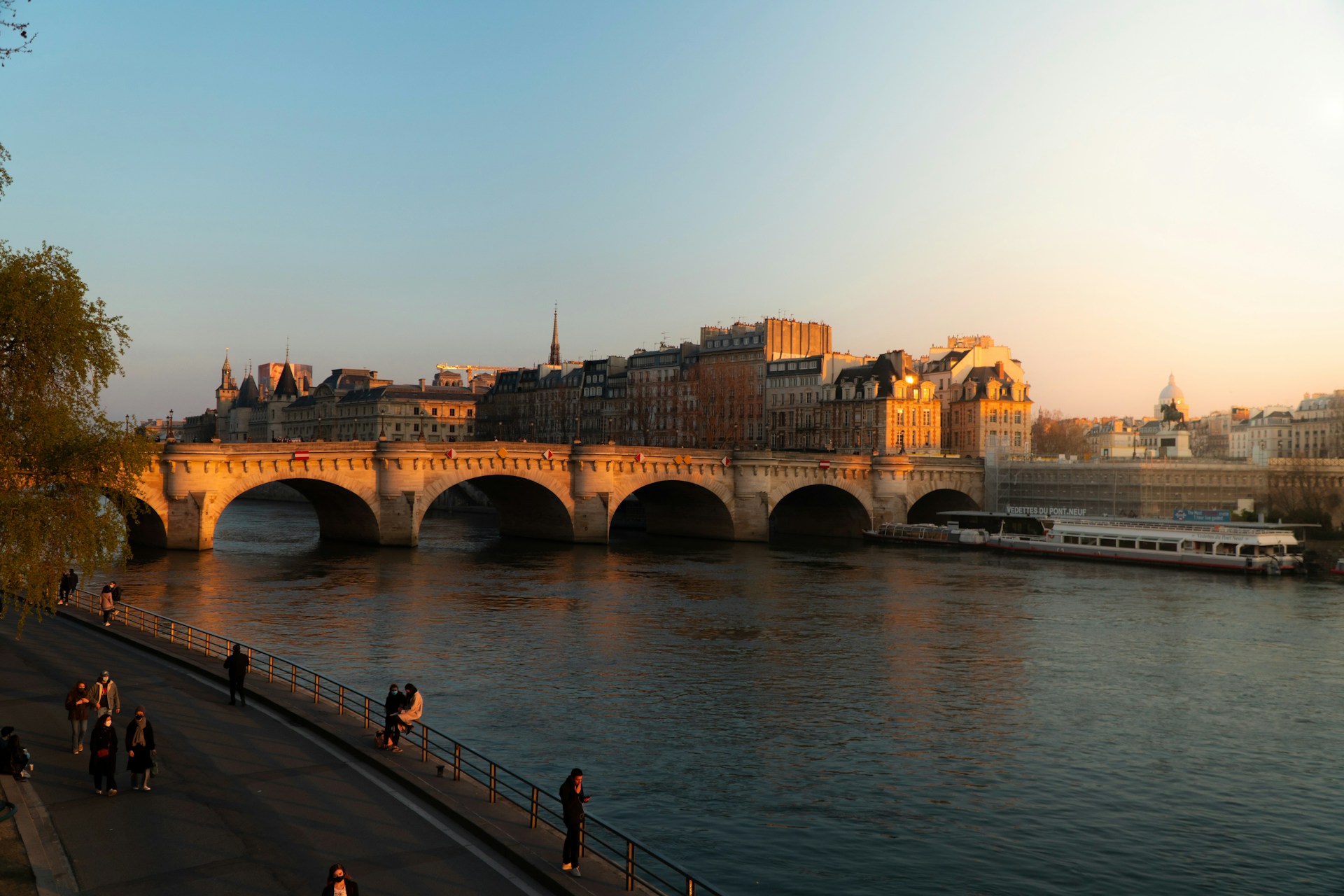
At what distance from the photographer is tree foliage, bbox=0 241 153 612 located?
925 inches

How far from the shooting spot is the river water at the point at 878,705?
67.3 ft

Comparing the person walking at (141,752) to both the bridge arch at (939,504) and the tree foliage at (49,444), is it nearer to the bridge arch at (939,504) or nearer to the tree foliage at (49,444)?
the tree foliage at (49,444)

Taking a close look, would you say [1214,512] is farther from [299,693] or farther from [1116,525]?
[299,693]

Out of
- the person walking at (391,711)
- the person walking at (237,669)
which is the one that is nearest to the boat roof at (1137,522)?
the person walking at (391,711)

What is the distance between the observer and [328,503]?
76312mm

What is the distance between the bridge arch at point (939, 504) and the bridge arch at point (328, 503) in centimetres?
4940

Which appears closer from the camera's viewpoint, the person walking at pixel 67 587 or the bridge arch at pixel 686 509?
the person walking at pixel 67 587

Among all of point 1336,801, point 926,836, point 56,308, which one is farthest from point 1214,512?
point 56,308

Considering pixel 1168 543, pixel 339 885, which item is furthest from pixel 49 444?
pixel 1168 543

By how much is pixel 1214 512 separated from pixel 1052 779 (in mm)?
68673

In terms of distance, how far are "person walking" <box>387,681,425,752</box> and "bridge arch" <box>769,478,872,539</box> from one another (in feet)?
221

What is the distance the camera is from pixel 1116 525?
277 feet

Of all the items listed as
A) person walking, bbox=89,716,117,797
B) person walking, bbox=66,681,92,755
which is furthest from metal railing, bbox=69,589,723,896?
person walking, bbox=66,681,92,755

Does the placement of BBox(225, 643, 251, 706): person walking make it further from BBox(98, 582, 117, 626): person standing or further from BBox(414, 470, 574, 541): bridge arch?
BBox(414, 470, 574, 541): bridge arch
